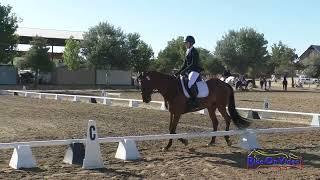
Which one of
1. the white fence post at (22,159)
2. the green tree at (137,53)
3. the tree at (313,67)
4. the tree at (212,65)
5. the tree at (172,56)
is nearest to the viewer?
the white fence post at (22,159)

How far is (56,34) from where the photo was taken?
84250 mm

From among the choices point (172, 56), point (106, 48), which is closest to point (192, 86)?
point (106, 48)

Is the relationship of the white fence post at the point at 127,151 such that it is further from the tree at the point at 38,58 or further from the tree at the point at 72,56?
the tree at the point at 72,56

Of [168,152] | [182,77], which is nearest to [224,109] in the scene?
[182,77]

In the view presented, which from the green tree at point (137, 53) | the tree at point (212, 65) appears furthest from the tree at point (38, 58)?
the tree at point (212, 65)

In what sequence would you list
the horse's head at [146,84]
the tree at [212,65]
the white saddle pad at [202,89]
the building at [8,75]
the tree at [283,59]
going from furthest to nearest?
1. the tree at [283,59]
2. the tree at [212,65]
3. the building at [8,75]
4. the white saddle pad at [202,89]
5. the horse's head at [146,84]

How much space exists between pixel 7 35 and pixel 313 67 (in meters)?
46.8

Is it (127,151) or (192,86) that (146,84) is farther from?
(127,151)

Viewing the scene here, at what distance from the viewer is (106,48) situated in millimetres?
65750

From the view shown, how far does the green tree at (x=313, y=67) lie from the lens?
3131 inches

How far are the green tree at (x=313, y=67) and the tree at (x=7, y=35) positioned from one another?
44.6m

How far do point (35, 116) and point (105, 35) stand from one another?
49.8 meters

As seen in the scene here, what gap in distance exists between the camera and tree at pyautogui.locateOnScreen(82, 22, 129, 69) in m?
65.6

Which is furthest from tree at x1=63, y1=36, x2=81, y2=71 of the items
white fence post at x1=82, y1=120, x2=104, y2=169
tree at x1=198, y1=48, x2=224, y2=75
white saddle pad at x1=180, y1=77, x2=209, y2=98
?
white fence post at x1=82, y1=120, x2=104, y2=169
